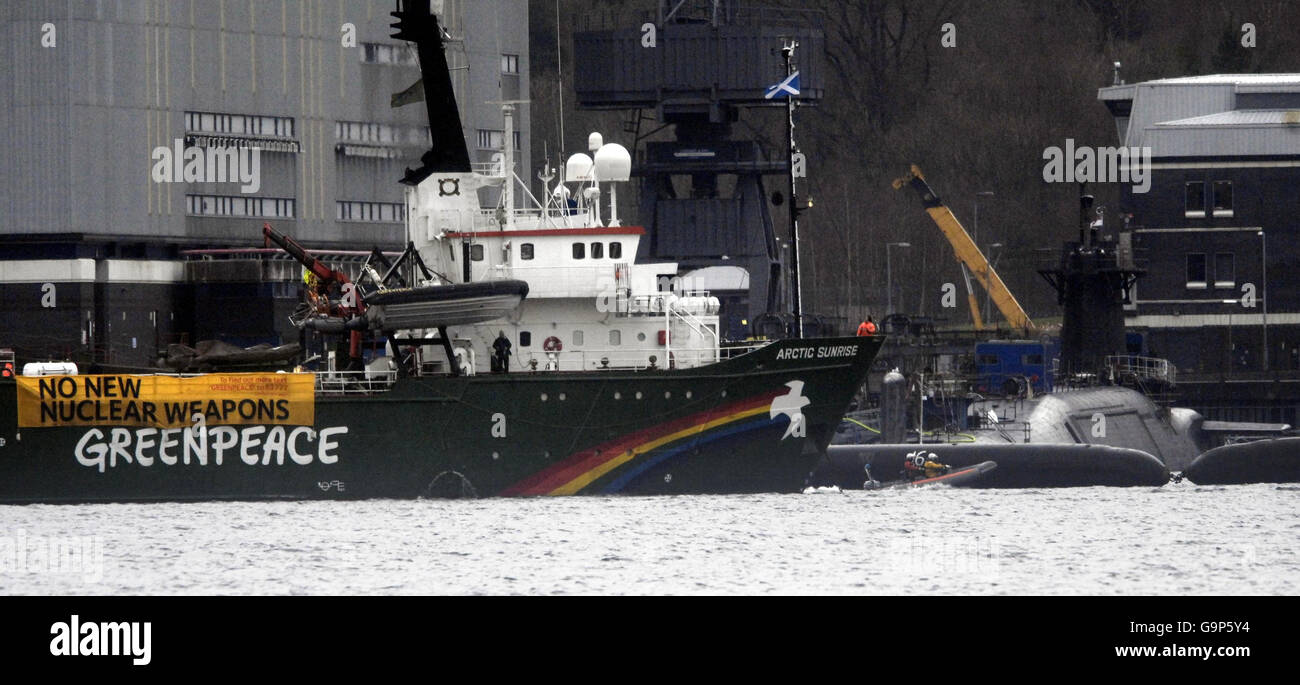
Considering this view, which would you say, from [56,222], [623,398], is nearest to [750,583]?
[623,398]

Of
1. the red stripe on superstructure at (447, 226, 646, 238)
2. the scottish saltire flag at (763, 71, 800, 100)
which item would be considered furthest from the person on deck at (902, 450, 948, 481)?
the red stripe on superstructure at (447, 226, 646, 238)

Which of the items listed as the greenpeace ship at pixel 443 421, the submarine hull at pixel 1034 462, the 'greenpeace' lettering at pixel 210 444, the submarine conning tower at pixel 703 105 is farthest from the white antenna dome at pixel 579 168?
the submarine conning tower at pixel 703 105

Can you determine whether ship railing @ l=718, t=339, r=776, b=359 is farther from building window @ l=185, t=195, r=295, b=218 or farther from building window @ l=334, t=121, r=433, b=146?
→ building window @ l=334, t=121, r=433, b=146

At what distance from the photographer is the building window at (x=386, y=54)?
7462 cm

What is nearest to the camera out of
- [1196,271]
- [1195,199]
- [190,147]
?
[190,147]

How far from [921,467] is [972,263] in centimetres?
3410

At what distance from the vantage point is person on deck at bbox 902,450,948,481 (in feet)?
178

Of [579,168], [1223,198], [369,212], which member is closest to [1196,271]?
[1223,198]

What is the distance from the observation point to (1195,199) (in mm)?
73812

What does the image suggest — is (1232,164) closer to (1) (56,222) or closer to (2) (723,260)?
(2) (723,260)

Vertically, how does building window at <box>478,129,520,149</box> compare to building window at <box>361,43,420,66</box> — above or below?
below

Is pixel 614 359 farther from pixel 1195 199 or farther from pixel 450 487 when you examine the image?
pixel 1195 199

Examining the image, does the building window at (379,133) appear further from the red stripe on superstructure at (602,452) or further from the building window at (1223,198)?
the red stripe on superstructure at (602,452)

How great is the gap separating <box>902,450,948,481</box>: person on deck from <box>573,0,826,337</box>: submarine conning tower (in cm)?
2201
